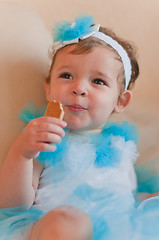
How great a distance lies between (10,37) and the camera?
1.22 metres

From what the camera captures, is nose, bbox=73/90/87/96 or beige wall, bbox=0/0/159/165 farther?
beige wall, bbox=0/0/159/165

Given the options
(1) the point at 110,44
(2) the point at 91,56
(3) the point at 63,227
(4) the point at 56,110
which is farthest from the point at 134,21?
(3) the point at 63,227

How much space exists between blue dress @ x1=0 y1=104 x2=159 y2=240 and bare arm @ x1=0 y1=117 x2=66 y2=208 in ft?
0.13

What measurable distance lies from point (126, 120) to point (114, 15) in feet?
1.73

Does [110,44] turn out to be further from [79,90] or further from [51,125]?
[51,125]

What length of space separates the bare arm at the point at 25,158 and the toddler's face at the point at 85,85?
0.23 meters

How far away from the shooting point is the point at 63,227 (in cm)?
75

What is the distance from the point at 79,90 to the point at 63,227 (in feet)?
1.38

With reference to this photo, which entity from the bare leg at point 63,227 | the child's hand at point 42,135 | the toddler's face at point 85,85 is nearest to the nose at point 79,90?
the toddler's face at point 85,85

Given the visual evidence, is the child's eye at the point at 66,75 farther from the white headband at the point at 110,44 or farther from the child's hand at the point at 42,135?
the child's hand at the point at 42,135

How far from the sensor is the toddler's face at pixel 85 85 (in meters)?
1.00

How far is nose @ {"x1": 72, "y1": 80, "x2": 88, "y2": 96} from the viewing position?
3.25 feet

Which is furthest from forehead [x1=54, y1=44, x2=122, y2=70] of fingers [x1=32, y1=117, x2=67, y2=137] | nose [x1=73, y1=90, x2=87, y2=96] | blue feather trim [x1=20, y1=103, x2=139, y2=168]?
fingers [x1=32, y1=117, x2=67, y2=137]

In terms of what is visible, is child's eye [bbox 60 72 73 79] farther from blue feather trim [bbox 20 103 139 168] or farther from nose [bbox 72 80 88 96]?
blue feather trim [bbox 20 103 139 168]
